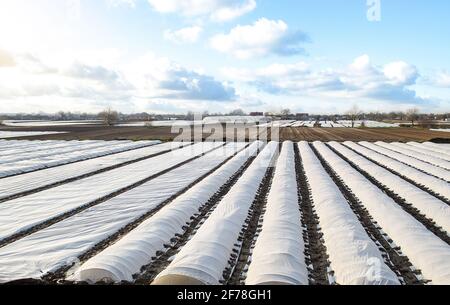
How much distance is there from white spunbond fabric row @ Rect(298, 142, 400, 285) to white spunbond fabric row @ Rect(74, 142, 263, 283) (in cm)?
336

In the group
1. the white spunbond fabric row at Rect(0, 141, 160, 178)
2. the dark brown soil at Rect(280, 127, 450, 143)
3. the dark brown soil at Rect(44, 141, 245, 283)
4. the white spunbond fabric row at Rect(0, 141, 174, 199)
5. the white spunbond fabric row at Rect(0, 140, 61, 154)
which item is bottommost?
the dark brown soil at Rect(44, 141, 245, 283)

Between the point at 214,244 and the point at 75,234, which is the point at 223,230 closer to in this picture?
the point at 214,244

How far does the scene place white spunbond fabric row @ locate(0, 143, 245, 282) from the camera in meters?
6.74

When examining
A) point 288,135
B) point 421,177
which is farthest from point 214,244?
point 288,135

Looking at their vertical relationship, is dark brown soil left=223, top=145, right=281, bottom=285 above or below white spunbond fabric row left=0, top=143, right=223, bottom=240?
below

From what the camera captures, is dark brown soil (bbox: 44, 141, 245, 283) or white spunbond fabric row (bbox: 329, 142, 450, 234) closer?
dark brown soil (bbox: 44, 141, 245, 283)

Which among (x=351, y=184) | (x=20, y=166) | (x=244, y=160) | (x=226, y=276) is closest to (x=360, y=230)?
(x=226, y=276)

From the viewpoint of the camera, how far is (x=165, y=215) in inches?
353

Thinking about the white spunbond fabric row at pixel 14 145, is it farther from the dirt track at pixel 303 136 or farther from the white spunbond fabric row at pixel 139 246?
the white spunbond fabric row at pixel 139 246

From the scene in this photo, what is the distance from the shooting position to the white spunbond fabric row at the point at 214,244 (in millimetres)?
5914

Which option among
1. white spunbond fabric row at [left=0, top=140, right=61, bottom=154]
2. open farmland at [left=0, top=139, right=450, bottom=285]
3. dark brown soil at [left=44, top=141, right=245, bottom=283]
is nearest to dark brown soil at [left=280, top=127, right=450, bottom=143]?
open farmland at [left=0, top=139, right=450, bottom=285]

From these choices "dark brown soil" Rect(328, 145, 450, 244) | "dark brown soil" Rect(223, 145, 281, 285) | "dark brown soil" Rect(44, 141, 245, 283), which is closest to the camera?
"dark brown soil" Rect(223, 145, 281, 285)

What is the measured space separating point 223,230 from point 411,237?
3.84m

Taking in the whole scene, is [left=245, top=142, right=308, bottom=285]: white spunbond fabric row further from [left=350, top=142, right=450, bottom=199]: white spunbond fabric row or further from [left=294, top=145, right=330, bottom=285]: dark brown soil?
[left=350, top=142, right=450, bottom=199]: white spunbond fabric row
